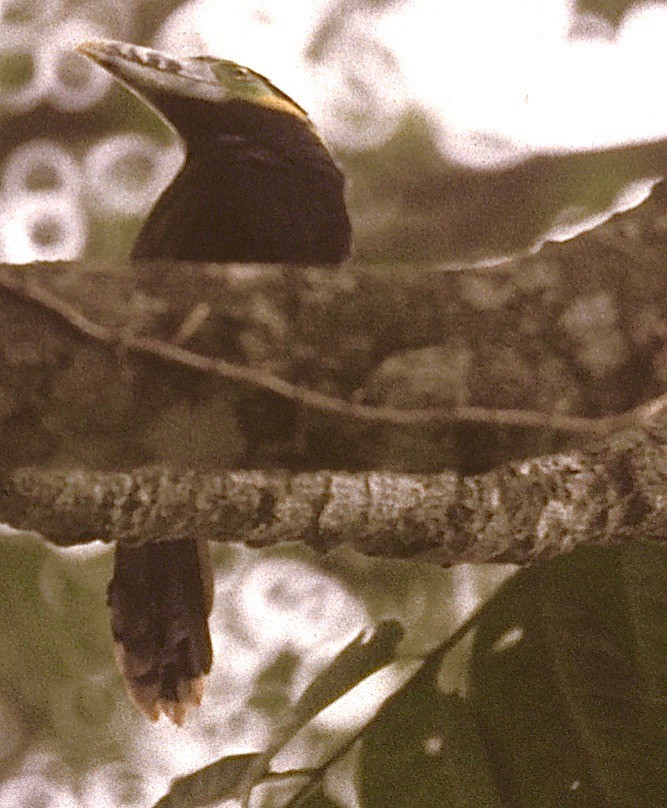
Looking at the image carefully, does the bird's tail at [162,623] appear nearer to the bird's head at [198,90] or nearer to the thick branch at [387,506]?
the thick branch at [387,506]

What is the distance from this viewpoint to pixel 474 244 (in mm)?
811

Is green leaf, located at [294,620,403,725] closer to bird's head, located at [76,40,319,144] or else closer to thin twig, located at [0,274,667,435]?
thin twig, located at [0,274,667,435]

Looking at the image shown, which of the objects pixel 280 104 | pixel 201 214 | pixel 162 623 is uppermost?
pixel 280 104

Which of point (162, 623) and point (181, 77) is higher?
point (181, 77)

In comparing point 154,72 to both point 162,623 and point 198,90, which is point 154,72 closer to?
point 198,90

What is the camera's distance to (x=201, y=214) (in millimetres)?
867

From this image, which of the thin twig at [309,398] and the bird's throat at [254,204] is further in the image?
the bird's throat at [254,204]

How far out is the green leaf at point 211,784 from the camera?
82 centimetres

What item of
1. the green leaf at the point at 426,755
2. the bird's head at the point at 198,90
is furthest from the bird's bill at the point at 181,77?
the green leaf at the point at 426,755

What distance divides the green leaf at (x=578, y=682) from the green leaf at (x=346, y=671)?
0.25 feet

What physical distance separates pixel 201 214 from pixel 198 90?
0.11 m

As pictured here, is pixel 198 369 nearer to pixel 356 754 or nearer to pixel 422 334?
pixel 422 334

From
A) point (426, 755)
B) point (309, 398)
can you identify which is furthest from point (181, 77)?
point (426, 755)

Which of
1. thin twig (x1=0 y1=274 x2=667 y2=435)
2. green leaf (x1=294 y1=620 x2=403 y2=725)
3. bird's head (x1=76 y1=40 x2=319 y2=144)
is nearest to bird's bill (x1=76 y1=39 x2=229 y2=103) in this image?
bird's head (x1=76 y1=40 x2=319 y2=144)
